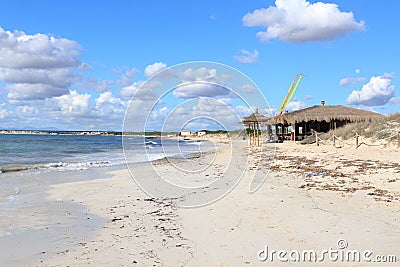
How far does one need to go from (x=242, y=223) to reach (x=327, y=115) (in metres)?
20.8

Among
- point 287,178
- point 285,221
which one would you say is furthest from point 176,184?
point 285,221

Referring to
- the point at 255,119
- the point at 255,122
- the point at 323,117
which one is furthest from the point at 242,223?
the point at 255,122

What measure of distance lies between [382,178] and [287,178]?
8.32ft

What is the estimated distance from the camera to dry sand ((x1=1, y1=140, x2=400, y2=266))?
4406mm

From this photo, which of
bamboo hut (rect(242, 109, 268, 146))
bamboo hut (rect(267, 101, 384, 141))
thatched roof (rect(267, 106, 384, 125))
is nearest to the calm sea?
bamboo hut (rect(242, 109, 268, 146))

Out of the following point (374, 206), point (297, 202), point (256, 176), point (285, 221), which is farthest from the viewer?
point (256, 176)

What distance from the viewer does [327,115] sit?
24.6 metres

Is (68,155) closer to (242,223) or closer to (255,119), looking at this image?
(255,119)

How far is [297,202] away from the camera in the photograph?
6918 mm

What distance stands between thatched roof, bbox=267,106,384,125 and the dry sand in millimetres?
15054

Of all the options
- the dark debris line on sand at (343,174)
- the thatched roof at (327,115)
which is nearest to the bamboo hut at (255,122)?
the thatched roof at (327,115)

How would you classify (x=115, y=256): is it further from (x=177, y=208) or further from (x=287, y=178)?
(x=287, y=178)

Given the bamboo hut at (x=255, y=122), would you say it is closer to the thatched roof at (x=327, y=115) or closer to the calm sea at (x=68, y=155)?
the thatched roof at (x=327, y=115)

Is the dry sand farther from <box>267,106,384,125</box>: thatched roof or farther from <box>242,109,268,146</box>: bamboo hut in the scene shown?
<box>242,109,268,146</box>: bamboo hut
